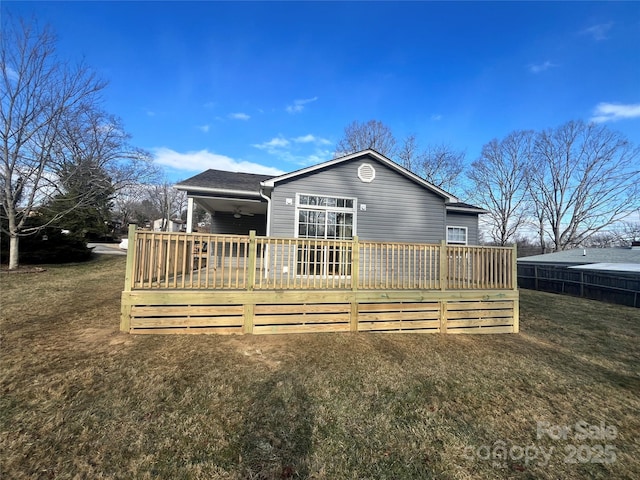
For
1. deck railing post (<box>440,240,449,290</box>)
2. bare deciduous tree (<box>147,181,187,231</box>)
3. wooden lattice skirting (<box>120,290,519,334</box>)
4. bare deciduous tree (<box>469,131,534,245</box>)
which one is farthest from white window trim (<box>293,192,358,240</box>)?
bare deciduous tree (<box>147,181,187,231</box>)

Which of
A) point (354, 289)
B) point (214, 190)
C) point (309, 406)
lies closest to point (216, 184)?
point (214, 190)

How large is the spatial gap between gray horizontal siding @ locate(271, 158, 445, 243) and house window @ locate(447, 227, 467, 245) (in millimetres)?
3523

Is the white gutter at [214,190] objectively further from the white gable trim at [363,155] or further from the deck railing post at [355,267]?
the deck railing post at [355,267]

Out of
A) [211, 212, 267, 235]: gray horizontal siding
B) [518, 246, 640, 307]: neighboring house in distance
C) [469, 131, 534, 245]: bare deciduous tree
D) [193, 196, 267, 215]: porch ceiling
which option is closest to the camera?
[193, 196, 267, 215]: porch ceiling

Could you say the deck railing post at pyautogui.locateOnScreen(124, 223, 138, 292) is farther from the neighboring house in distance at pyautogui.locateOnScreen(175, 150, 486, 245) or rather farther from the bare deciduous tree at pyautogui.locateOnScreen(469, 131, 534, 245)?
the bare deciduous tree at pyautogui.locateOnScreen(469, 131, 534, 245)

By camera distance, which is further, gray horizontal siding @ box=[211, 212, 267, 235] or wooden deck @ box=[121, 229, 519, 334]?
gray horizontal siding @ box=[211, 212, 267, 235]

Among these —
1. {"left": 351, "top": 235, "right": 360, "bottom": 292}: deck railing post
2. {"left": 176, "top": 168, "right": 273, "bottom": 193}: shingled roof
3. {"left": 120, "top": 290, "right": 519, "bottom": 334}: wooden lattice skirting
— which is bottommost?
{"left": 120, "top": 290, "right": 519, "bottom": 334}: wooden lattice skirting

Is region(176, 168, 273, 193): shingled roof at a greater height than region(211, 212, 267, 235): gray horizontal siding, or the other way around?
region(176, 168, 273, 193): shingled roof

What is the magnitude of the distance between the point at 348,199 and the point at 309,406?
6131mm

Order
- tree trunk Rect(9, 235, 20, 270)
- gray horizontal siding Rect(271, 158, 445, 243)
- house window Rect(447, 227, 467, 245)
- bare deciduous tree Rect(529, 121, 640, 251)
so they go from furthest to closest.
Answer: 1. bare deciduous tree Rect(529, 121, 640, 251)
2. house window Rect(447, 227, 467, 245)
3. tree trunk Rect(9, 235, 20, 270)
4. gray horizontal siding Rect(271, 158, 445, 243)

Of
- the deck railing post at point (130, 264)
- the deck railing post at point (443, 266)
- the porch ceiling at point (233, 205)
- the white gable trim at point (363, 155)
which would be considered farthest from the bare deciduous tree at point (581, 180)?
the deck railing post at point (130, 264)

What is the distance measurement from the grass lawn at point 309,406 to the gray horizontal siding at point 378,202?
385 cm

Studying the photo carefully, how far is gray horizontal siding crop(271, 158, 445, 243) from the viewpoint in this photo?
7.83m

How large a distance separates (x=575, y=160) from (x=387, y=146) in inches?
642
